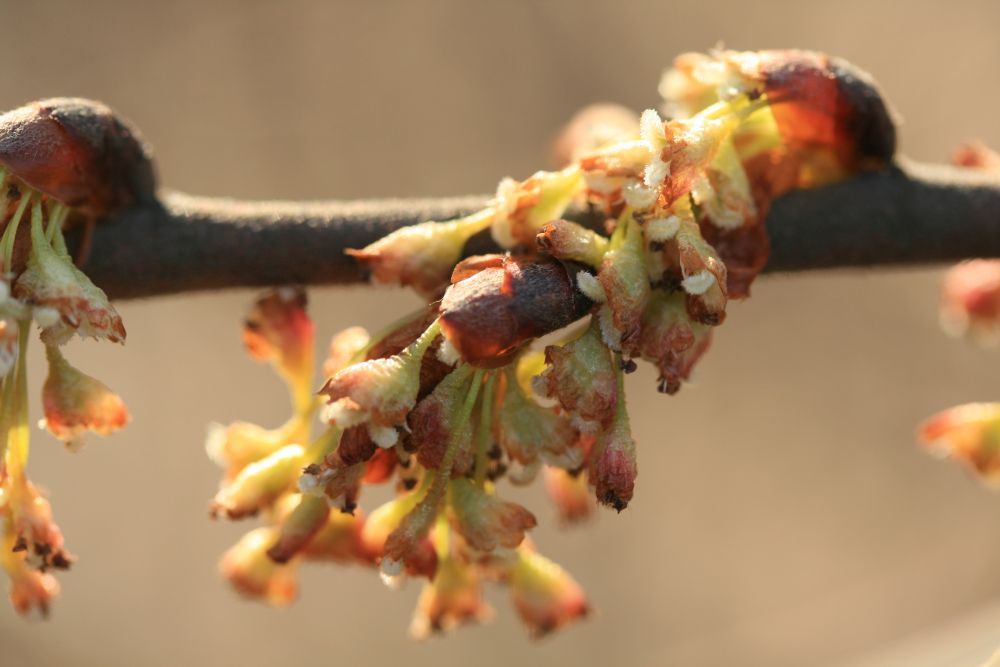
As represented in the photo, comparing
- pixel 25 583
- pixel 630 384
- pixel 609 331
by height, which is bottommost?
pixel 25 583

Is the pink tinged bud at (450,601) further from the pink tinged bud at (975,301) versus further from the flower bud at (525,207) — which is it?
the pink tinged bud at (975,301)

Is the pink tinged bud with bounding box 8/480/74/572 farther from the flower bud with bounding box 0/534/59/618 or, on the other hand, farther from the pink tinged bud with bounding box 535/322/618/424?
the pink tinged bud with bounding box 535/322/618/424

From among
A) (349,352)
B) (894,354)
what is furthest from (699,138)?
(894,354)

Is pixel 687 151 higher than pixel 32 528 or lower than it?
higher

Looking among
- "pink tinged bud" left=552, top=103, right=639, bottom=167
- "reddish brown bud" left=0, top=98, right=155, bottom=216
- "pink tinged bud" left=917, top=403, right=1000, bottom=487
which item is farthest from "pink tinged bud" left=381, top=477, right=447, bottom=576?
"pink tinged bud" left=917, top=403, right=1000, bottom=487

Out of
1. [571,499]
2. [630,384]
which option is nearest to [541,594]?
[571,499]

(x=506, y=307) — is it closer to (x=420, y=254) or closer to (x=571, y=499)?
(x=420, y=254)
